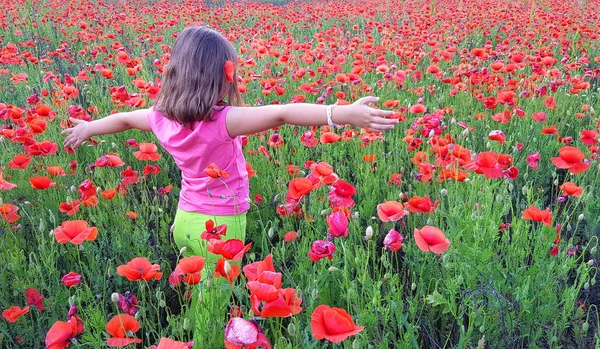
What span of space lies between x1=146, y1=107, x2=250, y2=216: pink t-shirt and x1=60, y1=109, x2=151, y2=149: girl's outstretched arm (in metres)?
0.07

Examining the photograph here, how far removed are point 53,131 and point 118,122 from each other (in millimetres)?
1292

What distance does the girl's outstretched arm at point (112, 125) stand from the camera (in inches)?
93.0

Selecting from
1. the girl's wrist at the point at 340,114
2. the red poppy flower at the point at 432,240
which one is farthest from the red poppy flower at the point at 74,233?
the red poppy flower at the point at 432,240

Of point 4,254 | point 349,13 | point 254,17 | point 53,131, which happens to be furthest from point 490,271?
point 254,17

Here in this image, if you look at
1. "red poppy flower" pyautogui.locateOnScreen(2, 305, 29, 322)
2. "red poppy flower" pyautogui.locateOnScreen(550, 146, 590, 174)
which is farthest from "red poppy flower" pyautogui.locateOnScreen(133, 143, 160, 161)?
"red poppy flower" pyautogui.locateOnScreen(550, 146, 590, 174)

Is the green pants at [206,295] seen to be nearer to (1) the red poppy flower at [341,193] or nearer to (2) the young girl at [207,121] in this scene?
(2) the young girl at [207,121]

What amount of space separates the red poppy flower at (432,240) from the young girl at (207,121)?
1.38 feet

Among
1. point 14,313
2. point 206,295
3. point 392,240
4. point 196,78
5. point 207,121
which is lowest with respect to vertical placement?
point 206,295

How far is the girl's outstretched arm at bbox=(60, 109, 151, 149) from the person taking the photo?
236cm

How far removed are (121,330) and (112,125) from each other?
4.21 ft

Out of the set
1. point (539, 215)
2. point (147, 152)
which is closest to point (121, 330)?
point (147, 152)

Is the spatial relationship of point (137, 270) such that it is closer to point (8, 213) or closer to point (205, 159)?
point (205, 159)

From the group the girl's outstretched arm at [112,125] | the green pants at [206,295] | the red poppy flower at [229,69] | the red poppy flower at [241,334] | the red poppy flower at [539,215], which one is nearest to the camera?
the red poppy flower at [241,334]

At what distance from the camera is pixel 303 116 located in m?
1.91
